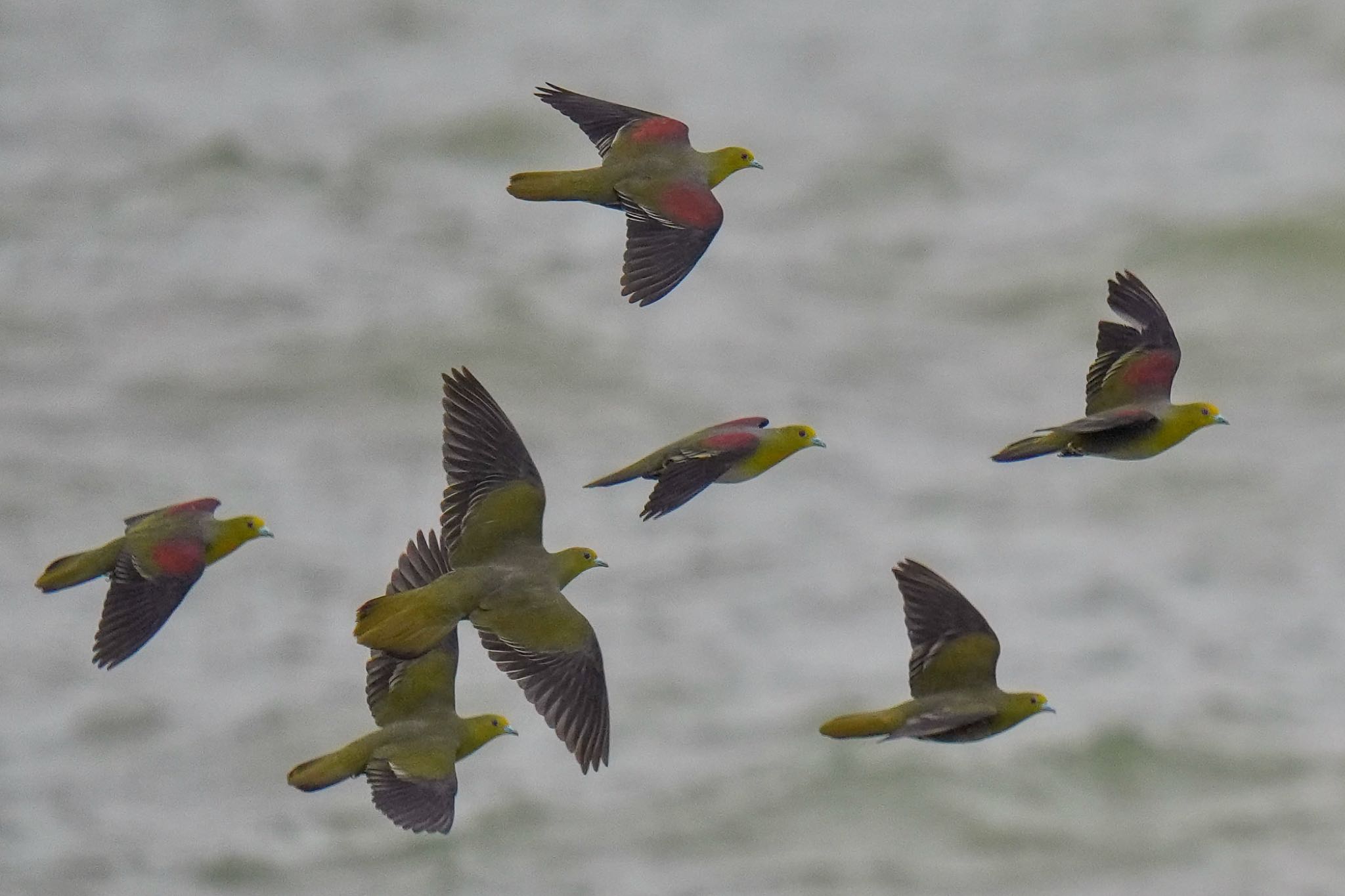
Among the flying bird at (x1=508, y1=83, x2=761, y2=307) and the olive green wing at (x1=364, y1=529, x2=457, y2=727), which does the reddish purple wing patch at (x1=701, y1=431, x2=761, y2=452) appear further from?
the olive green wing at (x1=364, y1=529, x2=457, y2=727)

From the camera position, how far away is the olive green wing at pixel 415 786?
8.54m

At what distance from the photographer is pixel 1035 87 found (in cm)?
3056

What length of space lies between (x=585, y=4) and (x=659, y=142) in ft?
79.5

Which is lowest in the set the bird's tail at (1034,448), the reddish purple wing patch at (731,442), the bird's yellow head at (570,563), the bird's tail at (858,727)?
the bird's tail at (858,727)

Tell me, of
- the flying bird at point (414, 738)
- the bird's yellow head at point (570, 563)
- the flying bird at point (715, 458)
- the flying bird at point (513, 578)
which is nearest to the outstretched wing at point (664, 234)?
the flying bird at point (715, 458)

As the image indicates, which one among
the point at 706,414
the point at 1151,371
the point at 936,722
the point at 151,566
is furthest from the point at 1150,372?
the point at 706,414

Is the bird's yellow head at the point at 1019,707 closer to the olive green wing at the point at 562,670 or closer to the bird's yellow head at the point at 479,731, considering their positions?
the olive green wing at the point at 562,670

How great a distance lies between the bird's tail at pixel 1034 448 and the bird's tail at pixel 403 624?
73.7 inches

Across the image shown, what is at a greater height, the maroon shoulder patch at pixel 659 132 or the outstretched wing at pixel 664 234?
the maroon shoulder patch at pixel 659 132

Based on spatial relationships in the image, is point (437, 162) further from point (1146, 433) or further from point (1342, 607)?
point (1146, 433)

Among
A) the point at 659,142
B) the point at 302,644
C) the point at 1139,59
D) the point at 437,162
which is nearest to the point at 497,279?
the point at 437,162

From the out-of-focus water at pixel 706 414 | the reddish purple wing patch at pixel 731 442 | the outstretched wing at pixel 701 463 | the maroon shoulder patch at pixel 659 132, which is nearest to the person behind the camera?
the outstretched wing at pixel 701 463

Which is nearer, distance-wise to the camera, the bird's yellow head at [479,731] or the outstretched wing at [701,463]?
the outstretched wing at [701,463]

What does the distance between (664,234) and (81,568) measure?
2279mm
